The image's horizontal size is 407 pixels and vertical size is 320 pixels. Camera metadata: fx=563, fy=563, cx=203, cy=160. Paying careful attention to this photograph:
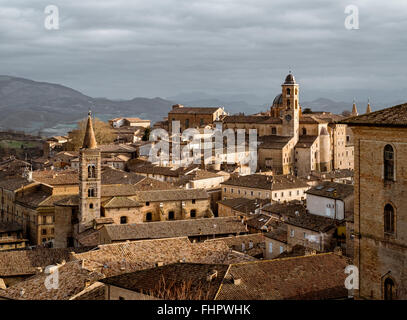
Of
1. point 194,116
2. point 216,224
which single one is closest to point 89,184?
point 216,224

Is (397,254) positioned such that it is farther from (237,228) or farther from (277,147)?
(277,147)

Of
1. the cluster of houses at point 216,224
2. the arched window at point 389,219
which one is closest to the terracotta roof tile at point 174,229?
the cluster of houses at point 216,224

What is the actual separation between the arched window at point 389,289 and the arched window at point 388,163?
2501mm

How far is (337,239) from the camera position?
27.8 m

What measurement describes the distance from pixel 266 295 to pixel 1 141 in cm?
9584

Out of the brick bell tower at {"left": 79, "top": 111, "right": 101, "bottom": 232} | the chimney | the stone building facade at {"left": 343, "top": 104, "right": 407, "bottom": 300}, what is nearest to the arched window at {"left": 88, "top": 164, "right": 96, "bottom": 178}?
the brick bell tower at {"left": 79, "top": 111, "right": 101, "bottom": 232}

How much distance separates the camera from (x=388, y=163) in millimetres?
13469

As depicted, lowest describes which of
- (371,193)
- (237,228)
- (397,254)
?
(237,228)

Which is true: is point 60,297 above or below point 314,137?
below

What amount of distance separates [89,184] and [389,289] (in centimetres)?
2878

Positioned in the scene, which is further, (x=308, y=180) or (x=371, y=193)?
(x=308, y=180)

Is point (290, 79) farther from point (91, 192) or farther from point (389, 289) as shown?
point (389, 289)

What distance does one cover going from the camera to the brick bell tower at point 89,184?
3916cm
